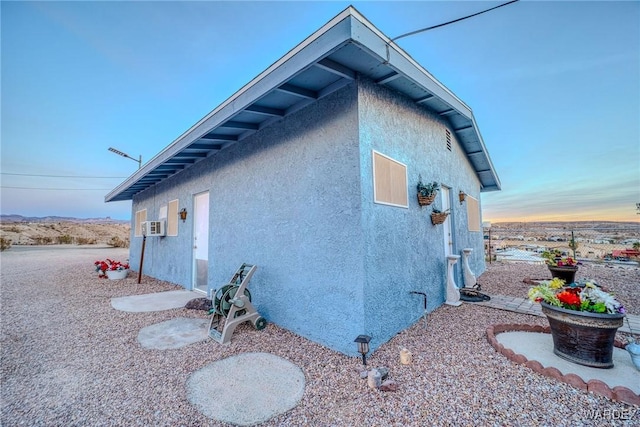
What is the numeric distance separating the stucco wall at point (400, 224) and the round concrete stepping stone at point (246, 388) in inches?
39.8

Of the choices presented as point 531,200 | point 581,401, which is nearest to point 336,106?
point 581,401

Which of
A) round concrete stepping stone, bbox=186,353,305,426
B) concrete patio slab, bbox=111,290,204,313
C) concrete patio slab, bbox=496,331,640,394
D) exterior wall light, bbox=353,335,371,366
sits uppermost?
exterior wall light, bbox=353,335,371,366

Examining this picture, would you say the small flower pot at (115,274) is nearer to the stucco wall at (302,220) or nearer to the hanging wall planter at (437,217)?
the stucco wall at (302,220)

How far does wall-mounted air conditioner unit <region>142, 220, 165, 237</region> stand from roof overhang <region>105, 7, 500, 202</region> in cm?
269

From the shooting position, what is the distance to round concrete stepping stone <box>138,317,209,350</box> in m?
3.18

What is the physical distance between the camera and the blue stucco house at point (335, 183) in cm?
277

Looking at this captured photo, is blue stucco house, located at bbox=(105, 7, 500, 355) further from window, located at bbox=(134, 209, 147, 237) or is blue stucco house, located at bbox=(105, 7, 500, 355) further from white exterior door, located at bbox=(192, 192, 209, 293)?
window, located at bbox=(134, 209, 147, 237)

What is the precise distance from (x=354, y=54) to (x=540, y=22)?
15.5ft

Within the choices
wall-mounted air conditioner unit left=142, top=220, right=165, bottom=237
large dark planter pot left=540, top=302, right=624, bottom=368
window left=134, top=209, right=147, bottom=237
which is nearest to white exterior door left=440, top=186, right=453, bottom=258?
large dark planter pot left=540, top=302, right=624, bottom=368

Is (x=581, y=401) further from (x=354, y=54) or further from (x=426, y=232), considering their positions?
(x=354, y=54)

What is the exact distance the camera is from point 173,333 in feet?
11.5

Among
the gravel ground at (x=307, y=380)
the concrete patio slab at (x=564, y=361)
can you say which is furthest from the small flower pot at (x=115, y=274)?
the concrete patio slab at (x=564, y=361)

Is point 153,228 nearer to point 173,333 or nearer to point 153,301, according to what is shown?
point 153,301

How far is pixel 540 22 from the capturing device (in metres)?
4.61
